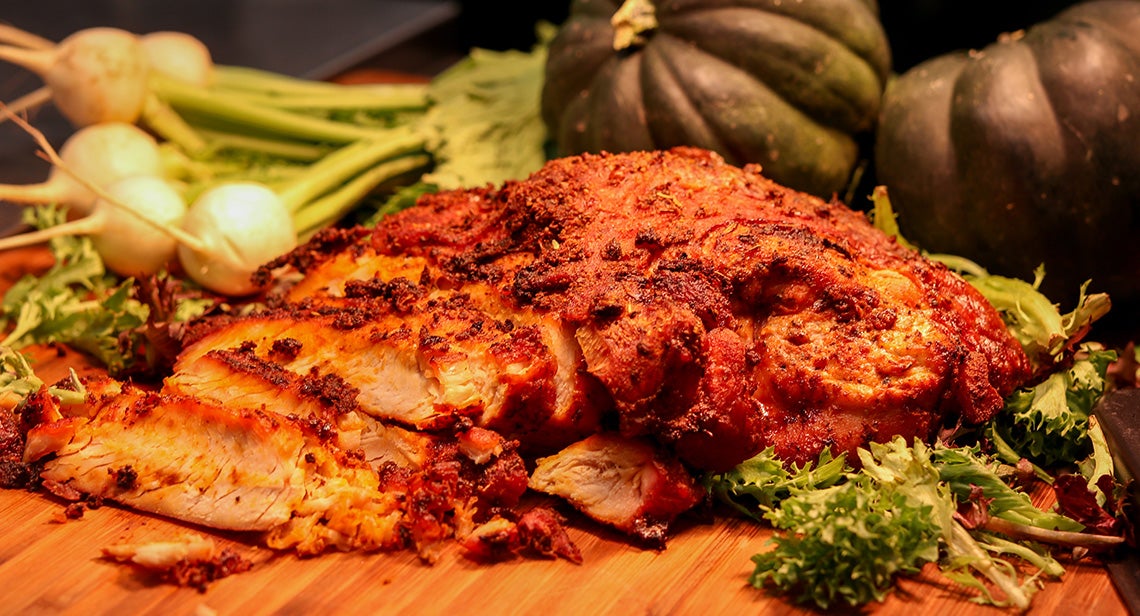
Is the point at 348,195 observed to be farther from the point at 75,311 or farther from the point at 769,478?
the point at 769,478

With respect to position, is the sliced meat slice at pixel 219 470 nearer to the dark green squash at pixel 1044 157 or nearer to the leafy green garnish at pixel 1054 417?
the leafy green garnish at pixel 1054 417

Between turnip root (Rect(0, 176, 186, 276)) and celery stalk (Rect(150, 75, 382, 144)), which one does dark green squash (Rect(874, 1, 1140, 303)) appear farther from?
turnip root (Rect(0, 176, 186, 276))

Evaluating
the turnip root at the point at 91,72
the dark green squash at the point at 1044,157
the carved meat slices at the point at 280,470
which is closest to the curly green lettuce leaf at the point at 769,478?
the carved meat slices at the point at 280,470

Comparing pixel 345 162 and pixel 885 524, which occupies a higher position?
pixel 345 162

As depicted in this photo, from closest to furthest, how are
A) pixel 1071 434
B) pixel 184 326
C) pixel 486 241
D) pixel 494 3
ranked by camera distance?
pixel 1071 434 < pixel 486 241 < pixel 184 326 < pixel 494 3

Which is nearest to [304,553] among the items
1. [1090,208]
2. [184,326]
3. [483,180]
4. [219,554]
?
[219,554]

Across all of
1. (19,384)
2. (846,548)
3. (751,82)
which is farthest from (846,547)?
(19,384)

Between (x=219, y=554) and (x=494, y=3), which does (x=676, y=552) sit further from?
(x=494, y=3)
